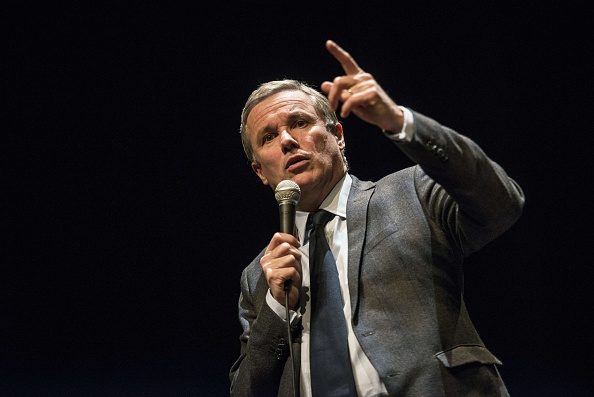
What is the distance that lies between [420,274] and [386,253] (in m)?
0.12

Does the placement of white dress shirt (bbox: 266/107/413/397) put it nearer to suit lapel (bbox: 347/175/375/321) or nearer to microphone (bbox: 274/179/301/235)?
suit lapel (bbox: 347/175/375/321)

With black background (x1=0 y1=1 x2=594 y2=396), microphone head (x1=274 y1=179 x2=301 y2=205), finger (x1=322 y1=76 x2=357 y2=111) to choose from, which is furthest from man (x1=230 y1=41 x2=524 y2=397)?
black background (x1=0 y1=1 x2=594 y2=396)

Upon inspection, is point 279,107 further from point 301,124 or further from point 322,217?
point 322,217

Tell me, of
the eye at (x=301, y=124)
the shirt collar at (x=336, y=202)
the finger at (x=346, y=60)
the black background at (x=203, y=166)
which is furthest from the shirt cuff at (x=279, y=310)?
the black background at (x=203, y=166)

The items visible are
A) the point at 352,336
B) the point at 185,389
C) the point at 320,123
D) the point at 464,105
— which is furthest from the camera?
the point at 464,105

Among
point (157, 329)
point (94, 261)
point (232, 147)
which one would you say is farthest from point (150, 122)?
point (157, 329)

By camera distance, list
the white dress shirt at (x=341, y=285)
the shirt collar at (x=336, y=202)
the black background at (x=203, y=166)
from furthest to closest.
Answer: the black background at (x=203, y=166)
the shirt collar at (x=336, y=202)
the white dress shirt at (x=341, y=285)

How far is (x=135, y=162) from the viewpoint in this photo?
3367mm

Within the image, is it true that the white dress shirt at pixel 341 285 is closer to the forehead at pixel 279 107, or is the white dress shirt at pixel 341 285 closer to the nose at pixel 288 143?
the nose at pixel 288 143

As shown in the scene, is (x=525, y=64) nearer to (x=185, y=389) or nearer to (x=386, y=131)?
(x=386, y=131)

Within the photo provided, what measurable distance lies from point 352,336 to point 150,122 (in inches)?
82.0

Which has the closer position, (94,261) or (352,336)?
(352,336)

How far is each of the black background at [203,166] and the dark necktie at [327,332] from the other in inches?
57.8

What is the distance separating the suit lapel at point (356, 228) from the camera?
178cm
